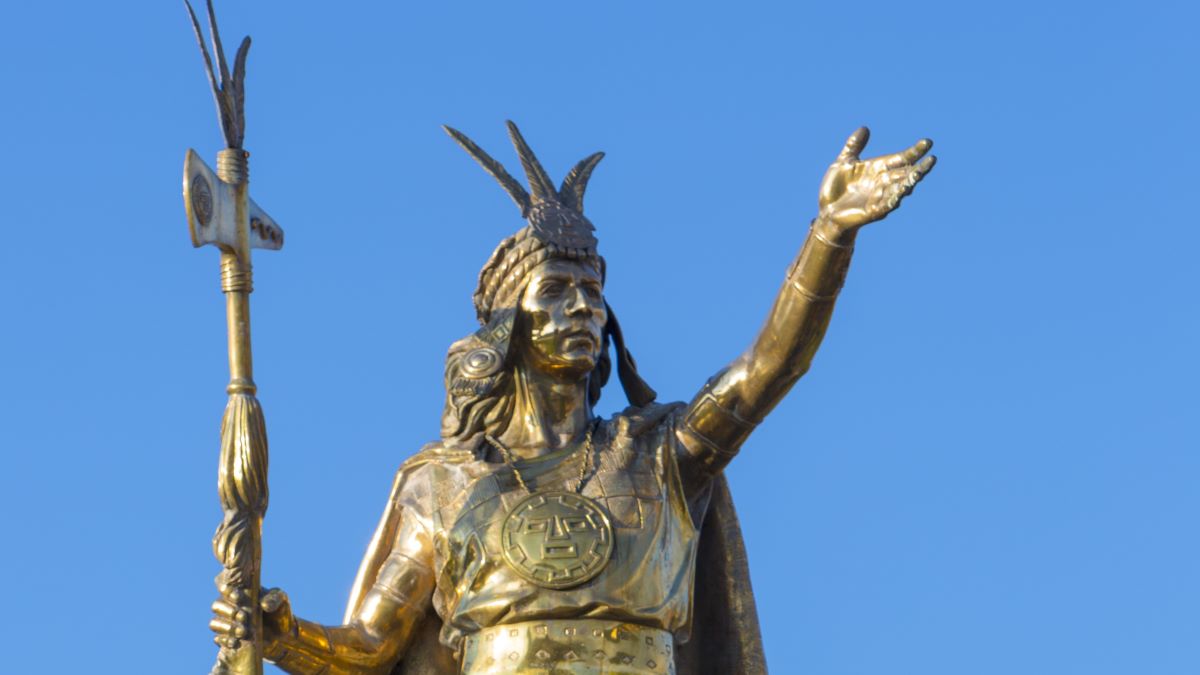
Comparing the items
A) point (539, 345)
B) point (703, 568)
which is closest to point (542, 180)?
point (539, 345)

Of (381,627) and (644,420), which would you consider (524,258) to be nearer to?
(644,420)

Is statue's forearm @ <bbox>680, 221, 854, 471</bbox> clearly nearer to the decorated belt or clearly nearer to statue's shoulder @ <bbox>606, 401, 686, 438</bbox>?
statue's shoulder @ <bbox>606, 401, 686, 438</bbox>

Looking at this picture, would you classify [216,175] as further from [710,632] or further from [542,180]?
[710,632]

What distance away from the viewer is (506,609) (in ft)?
67.1

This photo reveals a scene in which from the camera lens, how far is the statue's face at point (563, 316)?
21.2 m

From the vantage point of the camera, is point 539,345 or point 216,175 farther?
point 539,345

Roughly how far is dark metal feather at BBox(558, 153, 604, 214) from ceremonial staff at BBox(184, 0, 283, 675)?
241cm

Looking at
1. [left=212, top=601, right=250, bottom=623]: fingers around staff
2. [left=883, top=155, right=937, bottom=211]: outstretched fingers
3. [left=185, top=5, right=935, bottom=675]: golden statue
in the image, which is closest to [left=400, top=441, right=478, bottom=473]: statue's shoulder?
[left=185, top=5, right=935, bottom=675]: golden statue

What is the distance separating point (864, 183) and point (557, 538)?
8.58ft

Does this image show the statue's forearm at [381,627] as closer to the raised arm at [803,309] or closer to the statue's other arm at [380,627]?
the statue's other arm at [380,627]

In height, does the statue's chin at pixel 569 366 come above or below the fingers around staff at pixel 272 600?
above

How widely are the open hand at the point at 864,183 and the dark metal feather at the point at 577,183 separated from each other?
2.12 metres

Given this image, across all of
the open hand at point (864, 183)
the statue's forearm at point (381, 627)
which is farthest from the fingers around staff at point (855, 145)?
the statue's forearm at point (381, 627)

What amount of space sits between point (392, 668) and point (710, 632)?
182 cm
